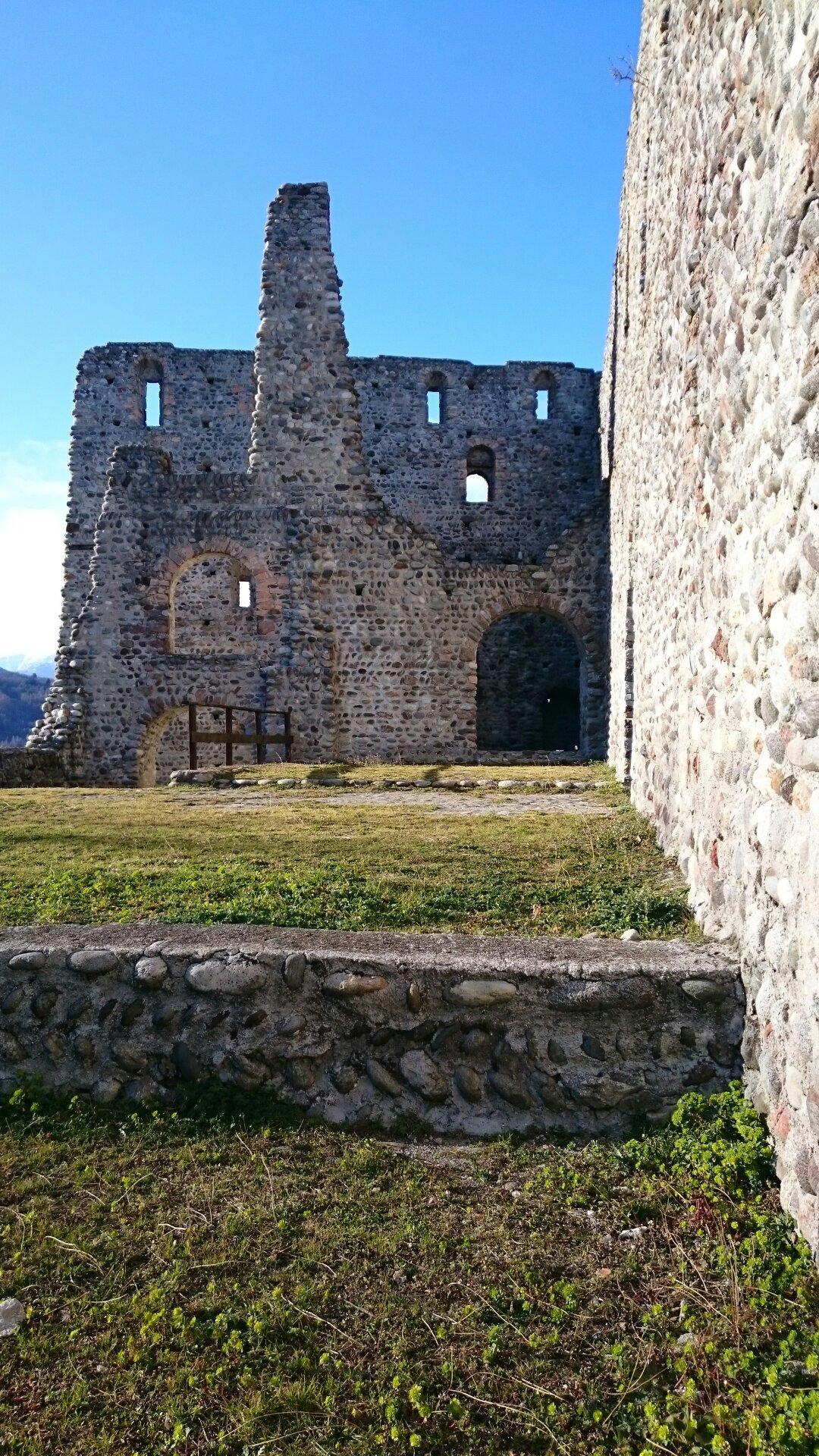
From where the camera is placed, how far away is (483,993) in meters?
3.60

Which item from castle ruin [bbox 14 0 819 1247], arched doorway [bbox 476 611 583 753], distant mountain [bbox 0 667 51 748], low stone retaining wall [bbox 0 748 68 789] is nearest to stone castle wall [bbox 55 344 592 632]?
castle ruin [bbox 14 0 819 1247]

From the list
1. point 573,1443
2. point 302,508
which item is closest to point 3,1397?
point 573,1443

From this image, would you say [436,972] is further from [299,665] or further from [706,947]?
[299,665]

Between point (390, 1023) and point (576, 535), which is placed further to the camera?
point (576, 535)

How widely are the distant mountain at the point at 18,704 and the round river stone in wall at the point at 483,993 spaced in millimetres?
47179

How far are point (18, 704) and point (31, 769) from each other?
3940cm

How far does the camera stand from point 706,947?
371 centimetres

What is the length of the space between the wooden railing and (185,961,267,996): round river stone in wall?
28.9 feet

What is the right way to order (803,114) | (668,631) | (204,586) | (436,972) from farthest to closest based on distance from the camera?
(204,586)
(668,631)
(436,972)
(803,114)

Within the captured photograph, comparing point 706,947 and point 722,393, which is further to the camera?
point 722,393

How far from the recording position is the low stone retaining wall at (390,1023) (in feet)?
11.5

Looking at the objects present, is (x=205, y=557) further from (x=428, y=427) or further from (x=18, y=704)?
(x=18, y=704)

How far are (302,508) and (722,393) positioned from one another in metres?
12.6

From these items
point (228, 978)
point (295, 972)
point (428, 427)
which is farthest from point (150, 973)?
point (428, 427)
